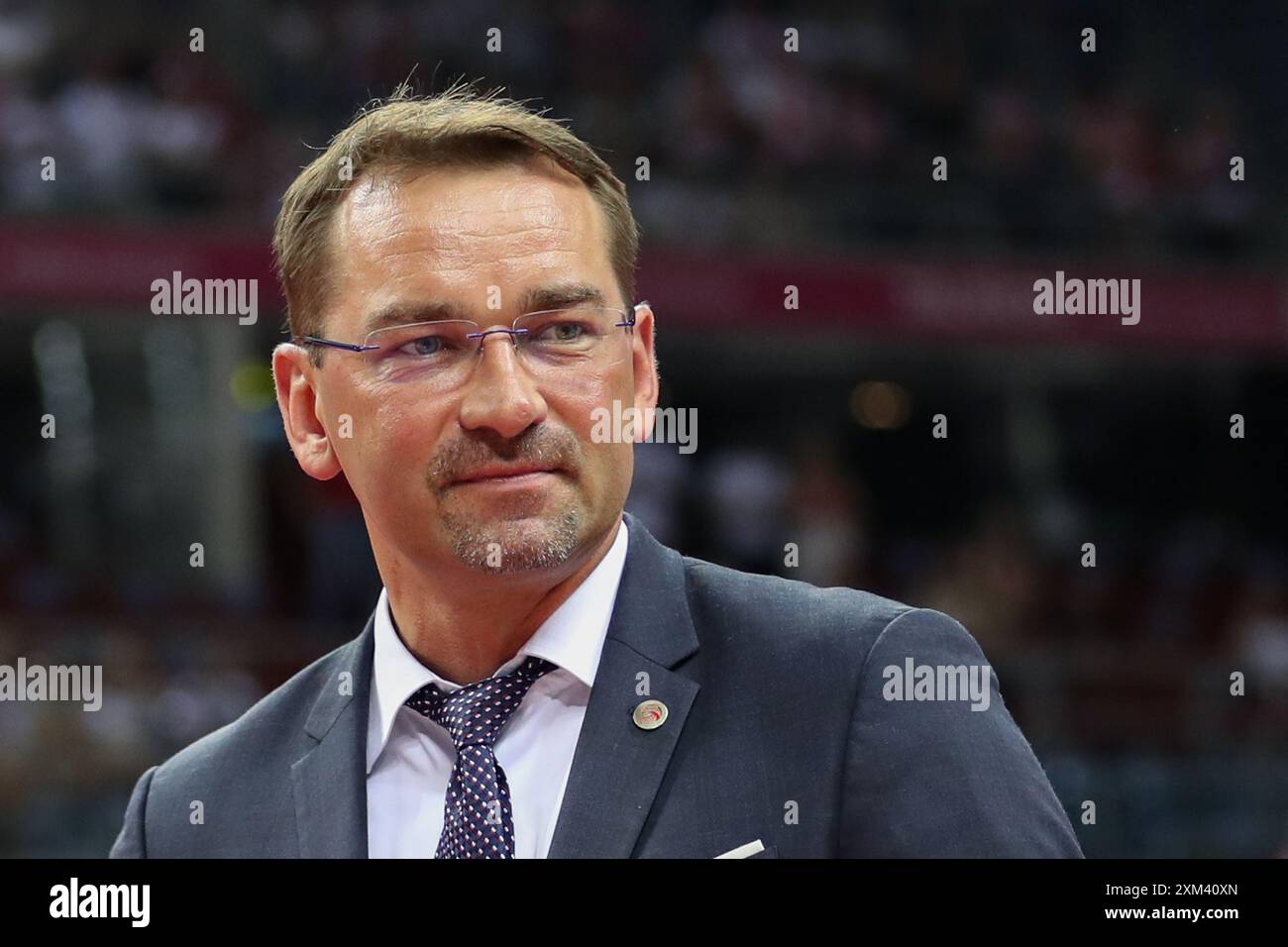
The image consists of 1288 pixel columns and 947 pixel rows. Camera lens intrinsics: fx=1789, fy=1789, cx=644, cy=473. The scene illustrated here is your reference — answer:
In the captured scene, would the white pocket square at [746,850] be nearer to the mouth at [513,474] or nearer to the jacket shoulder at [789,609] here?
the jacket shoulder at [789,609]

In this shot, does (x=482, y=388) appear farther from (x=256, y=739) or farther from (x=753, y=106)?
(x=753, y=106)

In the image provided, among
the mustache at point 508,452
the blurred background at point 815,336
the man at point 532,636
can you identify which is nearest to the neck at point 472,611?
the man at point 532,636

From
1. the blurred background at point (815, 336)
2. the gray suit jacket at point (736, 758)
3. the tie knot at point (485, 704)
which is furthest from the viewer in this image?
the blurred background at point (815, 336)

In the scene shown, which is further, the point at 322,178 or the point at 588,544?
the point at 322,178

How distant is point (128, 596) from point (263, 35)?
2.91 m

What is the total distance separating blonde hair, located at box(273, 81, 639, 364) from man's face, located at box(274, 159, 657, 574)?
21 millimetres

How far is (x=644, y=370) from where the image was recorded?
6.42 ft

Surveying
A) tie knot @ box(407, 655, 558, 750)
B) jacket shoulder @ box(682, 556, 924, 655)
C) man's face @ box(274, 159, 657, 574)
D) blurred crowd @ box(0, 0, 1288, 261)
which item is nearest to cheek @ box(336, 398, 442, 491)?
man's face @ box(274, 159, 657, 574)

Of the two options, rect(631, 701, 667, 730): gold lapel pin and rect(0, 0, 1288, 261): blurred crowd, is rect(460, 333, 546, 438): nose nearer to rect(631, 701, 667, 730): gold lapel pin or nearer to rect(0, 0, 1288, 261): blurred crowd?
rect(631, 701, 667, 730): gold lapel pin

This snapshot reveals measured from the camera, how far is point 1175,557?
28.3 ft

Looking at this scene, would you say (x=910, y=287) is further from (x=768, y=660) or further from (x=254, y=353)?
(x=768, y=660)

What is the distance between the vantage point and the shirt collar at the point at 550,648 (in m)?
1.82
